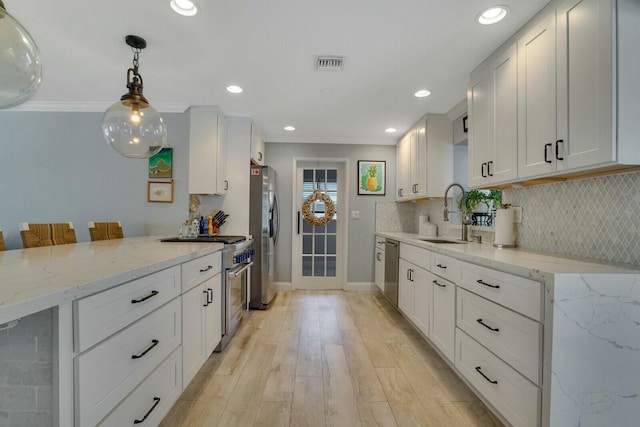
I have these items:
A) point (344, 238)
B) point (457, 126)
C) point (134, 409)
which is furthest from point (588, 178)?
point (344, 238)

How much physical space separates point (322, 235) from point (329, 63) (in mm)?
2789

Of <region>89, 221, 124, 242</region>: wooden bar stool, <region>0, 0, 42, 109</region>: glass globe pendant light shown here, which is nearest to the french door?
<region>89, 221, 124, 242</region>: wooden bar stool

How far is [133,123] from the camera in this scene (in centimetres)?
185

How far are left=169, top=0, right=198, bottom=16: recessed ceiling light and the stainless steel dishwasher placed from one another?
2.74 meters

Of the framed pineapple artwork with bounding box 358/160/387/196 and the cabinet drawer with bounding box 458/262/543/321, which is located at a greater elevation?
the framed pineapple artwork with bounding box 358/160/387/196

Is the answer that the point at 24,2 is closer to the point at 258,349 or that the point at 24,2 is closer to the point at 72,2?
the point at 72,2

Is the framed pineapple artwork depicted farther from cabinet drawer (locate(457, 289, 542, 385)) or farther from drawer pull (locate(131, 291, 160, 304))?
drawer pull (locate(131, 291, 160, 304))

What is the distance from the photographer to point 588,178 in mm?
1637

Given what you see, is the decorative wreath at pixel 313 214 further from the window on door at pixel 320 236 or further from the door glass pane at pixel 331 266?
the door glass pane at pixel 331 266

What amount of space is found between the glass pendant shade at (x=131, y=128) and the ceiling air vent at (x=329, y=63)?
4.07ft

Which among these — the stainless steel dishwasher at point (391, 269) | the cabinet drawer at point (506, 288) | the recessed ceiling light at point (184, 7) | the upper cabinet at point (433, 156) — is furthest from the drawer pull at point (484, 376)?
the recessed ceiling light at point (184, 7)

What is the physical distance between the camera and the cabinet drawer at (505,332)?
3.98ft

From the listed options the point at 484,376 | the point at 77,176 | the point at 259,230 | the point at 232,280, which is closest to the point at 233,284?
the point at 232,280

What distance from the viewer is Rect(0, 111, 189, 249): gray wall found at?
10.0 feet
